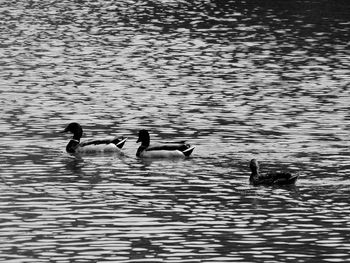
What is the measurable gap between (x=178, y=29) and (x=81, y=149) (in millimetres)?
40399

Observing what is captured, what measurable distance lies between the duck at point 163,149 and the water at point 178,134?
310 millimetres

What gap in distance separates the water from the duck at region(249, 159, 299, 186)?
25cm

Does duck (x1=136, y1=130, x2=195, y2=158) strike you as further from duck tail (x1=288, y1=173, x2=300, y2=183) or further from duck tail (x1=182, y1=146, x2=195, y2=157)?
duck tail (x1=288, y1=173, x2=300, y2=183)

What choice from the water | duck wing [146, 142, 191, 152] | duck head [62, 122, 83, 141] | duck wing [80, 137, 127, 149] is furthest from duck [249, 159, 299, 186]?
duck head [62, 122, 83, 141]

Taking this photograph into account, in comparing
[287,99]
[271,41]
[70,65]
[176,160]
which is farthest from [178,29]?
[176,160]

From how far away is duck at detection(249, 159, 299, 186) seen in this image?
38594 mm

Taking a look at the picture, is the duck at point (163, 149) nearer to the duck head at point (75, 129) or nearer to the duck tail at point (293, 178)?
the duck head at point (75, 129)

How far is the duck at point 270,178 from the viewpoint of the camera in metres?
38.6

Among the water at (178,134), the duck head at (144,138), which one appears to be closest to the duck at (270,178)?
the water at (178,134)

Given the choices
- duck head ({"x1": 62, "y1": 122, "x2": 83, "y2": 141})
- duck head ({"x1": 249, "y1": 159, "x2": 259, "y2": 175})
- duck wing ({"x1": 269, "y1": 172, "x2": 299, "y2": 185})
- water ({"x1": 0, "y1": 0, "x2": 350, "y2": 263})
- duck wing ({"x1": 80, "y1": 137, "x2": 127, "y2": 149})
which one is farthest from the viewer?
duck head ({"x1": 62, "y1": 122, "x2": 83, "y2": 141})

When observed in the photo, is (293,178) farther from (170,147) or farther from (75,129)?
(75,129)

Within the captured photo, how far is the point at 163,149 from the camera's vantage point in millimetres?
43906

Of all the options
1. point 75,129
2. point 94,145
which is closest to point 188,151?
point 94,145

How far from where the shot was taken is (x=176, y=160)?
143ft
